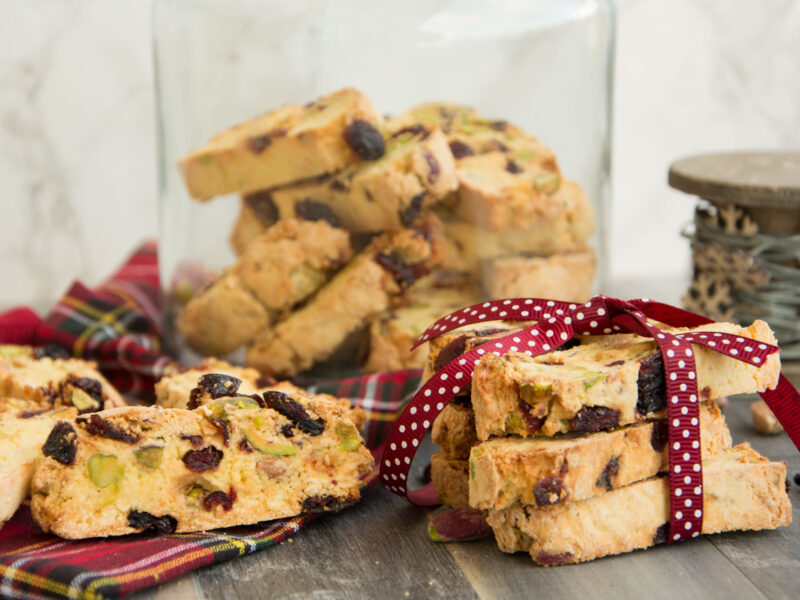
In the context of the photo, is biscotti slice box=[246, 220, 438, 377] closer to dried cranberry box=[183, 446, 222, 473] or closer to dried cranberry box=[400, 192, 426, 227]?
dried cranberry box=[400, 192, 426, 227]

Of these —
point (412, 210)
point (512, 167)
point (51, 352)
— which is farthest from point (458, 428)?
point (51, 352)

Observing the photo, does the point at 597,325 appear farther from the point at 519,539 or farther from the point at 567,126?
the point at 567,126

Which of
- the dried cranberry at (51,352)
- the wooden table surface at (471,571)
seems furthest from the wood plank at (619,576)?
the dried cranberry at (51,352)

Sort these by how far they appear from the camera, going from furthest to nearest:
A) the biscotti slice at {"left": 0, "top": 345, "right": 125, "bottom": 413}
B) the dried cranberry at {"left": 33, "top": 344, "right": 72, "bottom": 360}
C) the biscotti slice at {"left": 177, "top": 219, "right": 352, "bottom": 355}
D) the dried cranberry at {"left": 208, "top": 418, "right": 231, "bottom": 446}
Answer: the dried cranberry at {"left": 33, "top": 344, "right": 72, "bottom": 360} < the biscotti slice at {"left": 177, "top": 219, "right": 352, "bottom": 355} < the biscotti slice at {"left": 0, "top": 345, "right": 125, "bottom": 413} < the dried cranberry at {"left": 208, "top": 418, "right": 231, "bottom": 446}

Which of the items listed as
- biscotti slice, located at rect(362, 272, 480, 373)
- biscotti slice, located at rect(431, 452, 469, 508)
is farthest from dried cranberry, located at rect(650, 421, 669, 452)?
biscotti slice, located at rect(362, 272, 480, 373)

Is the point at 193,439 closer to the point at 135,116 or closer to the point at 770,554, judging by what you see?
the point at 770,554

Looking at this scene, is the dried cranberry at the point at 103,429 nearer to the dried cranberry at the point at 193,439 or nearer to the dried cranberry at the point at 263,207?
the dried cranberry at the point at 193,439
